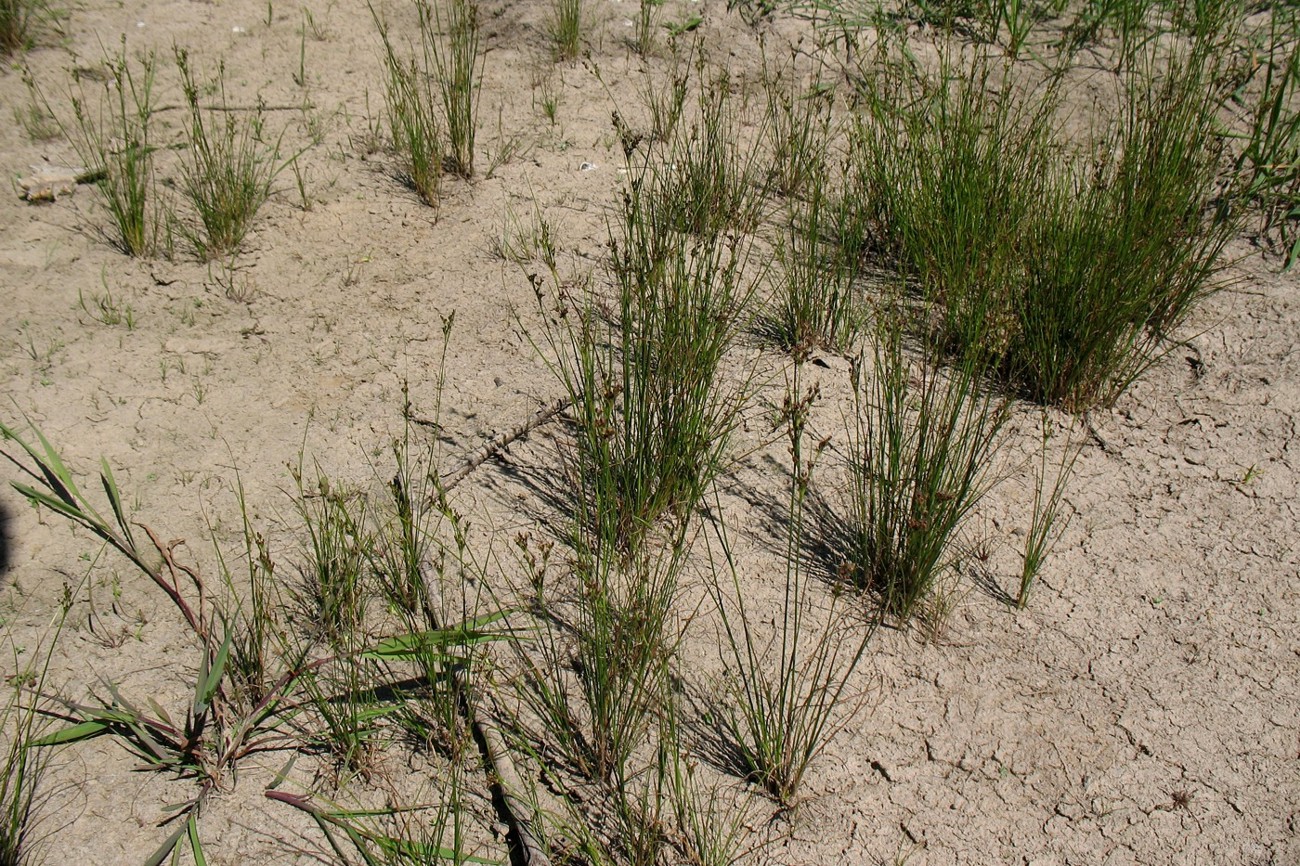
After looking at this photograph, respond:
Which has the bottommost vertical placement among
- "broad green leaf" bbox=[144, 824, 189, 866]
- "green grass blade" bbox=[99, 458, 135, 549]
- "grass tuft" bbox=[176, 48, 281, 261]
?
"broad green leaf" bbox=[144, 824, 189, 866]

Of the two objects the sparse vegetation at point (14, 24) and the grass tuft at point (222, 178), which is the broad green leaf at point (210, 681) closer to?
the grass tuft at point (222, 178)

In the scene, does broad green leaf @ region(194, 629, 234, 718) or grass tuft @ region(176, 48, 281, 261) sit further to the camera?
grass tuft @ region(176, 48, 281, 261)

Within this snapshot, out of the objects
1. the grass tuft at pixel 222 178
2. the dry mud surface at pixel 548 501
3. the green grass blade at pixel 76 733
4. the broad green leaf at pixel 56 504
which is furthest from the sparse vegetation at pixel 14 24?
the green grass blade at pixel 76 733

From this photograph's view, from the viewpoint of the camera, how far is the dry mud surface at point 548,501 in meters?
2.28

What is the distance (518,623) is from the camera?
257cm

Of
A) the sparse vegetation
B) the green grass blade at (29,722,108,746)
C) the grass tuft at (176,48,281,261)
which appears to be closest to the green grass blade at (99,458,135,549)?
the green grass blade at (29,722,108,746)

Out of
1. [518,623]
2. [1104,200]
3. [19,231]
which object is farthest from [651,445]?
[19,231]

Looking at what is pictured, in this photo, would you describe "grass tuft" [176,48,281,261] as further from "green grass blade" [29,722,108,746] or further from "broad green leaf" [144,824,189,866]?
"broad green leaf" [144,824,189,866]

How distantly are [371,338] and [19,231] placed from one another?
1317 mm

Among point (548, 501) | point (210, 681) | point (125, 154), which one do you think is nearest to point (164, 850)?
point (210, 681)

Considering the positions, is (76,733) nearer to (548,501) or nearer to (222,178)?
(548,501)

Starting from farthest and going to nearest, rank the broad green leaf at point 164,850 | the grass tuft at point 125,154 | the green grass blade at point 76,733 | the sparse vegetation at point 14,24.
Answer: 1. the sparse vegetation at point 14,24
2. the grass tuft at point 125,154
3. the green grass blade at point 76,733
4. the broad green leaf at point 164,850

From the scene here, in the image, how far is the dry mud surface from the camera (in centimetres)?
228

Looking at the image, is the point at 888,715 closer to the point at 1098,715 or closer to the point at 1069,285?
the point at 1098,715
